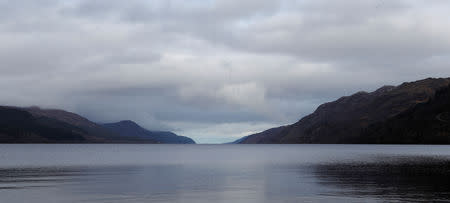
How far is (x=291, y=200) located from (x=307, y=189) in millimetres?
14051

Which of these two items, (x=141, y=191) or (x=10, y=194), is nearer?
(x=10, y=194)

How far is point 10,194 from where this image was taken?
6744 cm

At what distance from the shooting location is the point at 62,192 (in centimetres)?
7019

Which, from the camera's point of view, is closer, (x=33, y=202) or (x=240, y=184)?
(x=33, y=202)

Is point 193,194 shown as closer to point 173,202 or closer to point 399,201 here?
point 173,202

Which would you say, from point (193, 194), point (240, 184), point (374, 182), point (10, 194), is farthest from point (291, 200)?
point (10, 194)

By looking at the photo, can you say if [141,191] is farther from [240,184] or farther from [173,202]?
[240,184]

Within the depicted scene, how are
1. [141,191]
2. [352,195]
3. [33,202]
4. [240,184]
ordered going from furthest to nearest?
[240,184]
[141,191]
[352,195]
[33,202]

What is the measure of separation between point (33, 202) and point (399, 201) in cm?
4670

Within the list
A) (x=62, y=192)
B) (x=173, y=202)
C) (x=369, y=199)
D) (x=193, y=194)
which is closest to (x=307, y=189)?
(x=369, y=199)

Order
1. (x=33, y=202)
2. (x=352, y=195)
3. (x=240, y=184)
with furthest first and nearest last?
(x=240, y=184) < (x=352, y=195) < (x=33, y=202)

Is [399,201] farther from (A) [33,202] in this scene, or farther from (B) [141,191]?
(A) [33,202]

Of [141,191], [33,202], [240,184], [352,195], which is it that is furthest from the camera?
[240,184]

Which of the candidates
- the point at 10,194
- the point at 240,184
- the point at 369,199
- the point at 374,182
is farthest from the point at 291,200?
the point at 10,194
